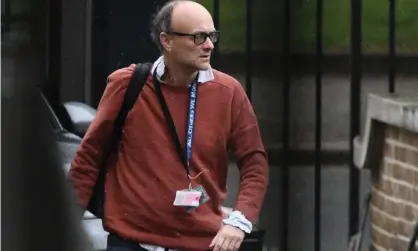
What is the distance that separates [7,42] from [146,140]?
0.58 m

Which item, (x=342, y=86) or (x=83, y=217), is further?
(x=342, y=86)

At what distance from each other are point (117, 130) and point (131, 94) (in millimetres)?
128

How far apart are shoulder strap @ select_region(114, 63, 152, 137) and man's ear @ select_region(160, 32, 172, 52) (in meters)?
0.10

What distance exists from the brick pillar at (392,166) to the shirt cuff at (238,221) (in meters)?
2.00

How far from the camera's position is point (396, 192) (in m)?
5.96

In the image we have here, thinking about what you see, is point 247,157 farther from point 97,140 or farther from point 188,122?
point 97,140

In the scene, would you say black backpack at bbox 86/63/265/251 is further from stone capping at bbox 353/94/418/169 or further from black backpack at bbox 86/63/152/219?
stone capping at bbox 353/94/418/169

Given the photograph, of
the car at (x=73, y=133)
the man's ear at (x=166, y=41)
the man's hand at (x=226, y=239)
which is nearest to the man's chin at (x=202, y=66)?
the man's ear at (x=166, y=41)

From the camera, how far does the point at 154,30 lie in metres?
3.84

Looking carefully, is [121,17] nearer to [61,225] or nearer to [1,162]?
[61,225]

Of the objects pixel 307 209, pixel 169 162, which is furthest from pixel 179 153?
pixel 307 209

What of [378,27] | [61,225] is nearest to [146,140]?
[61,225]

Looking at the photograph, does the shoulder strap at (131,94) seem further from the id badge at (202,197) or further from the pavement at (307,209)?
the pavement at (307,209)

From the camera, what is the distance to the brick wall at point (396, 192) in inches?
226
